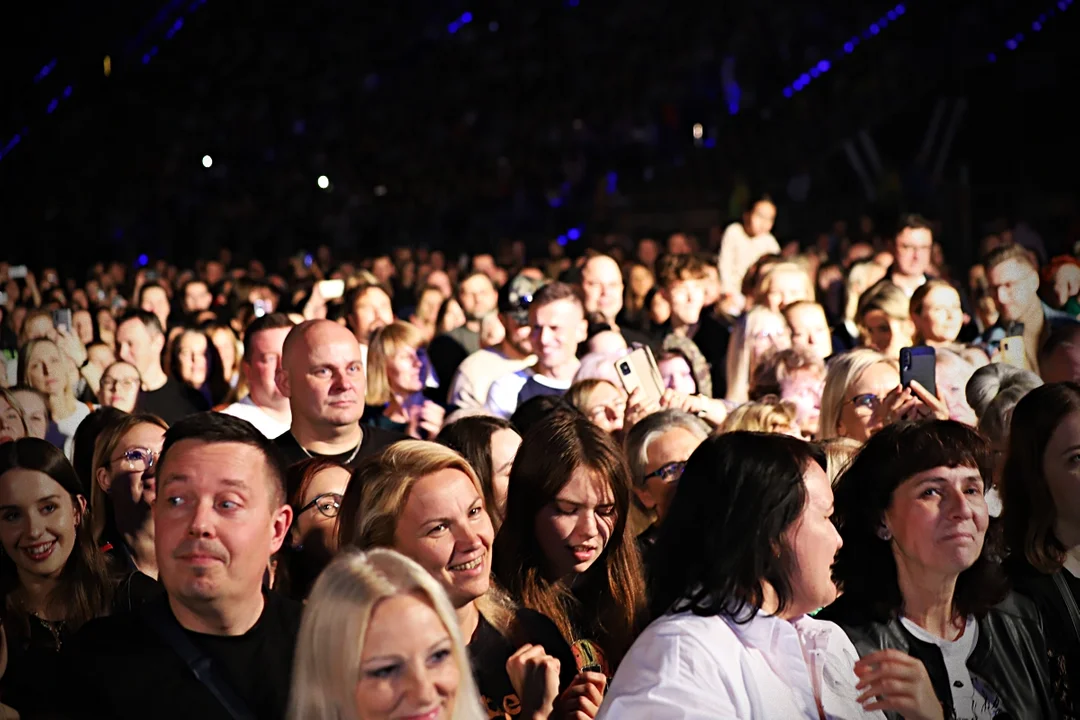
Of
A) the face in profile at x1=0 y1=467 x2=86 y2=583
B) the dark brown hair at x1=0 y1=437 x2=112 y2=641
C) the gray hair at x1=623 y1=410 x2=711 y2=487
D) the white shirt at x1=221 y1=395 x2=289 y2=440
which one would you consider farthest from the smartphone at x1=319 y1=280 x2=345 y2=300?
the face in profile at x1=0 y1=467 x2=86 y2=583

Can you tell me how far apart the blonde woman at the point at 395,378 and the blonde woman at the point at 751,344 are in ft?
5.38

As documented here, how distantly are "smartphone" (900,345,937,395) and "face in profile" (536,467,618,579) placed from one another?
2046 mm

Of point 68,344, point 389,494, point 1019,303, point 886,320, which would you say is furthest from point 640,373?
point 68,344

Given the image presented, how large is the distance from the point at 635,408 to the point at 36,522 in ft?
9.83

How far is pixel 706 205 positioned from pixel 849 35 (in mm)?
5470

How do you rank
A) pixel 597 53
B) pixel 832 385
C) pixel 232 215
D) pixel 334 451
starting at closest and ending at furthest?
pixel 334 451, pixel 832 385, pixel 232 215, pixel 597 53

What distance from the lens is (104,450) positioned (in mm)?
5543

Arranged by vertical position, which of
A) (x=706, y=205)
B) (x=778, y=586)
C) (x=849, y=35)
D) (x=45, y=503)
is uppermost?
(x=849, y=35)

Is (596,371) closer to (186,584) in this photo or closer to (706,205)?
(186,584)

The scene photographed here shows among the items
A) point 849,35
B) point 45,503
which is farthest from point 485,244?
point 45,503

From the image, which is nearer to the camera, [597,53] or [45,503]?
[45,503]

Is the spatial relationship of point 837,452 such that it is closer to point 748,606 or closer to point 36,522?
point 748,606

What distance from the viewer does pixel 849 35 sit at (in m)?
28.2

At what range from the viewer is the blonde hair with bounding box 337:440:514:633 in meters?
4.17
